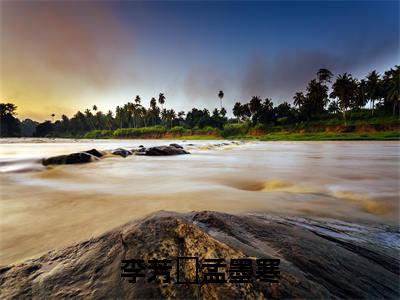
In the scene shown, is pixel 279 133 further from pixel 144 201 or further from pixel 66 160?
pixel 144 201

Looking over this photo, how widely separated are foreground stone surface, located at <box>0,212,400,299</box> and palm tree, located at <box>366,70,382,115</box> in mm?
70016

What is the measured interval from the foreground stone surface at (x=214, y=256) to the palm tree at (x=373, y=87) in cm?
7002

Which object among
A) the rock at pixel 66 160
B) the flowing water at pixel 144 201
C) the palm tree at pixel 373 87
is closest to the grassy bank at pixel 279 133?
the palm tree at pixel 373 87

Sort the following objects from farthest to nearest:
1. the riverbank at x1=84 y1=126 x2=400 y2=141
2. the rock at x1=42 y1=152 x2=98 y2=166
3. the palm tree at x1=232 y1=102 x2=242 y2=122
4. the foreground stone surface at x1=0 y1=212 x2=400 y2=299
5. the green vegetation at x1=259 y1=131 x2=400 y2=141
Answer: the palm tree at x1=232 y1=102 x2=242 y2=122 < the riverbank at x1=84 y1=126 x2=400 y2=141 < the green vegetation at x1=259 y1=131 x2=400 y2=141 < the rock at x1=42 y1=152 x2=98 y2=166 < the foreground stone surface at x1=0 y1=212 x2=400 y2=299

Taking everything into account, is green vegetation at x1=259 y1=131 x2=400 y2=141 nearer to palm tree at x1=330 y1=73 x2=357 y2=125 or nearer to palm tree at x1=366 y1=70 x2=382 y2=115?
palm tree at x1=330 y1=73 x2=357 y2=125

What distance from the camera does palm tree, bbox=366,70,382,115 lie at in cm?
5531

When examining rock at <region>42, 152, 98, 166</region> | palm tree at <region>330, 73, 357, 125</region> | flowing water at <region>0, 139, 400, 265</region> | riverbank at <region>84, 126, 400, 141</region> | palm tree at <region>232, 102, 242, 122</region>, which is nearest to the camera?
flowing water at <region>0, 139, 400, 265</region>

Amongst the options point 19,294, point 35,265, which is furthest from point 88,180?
point 19,294

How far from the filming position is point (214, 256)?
1233 millimetres

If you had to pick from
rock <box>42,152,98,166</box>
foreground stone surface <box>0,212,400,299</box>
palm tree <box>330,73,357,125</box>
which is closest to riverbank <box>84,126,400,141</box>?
palm tree <box>330,73,357,125</box>

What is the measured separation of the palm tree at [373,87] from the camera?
55312 mm

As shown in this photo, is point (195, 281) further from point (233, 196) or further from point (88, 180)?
point (88, 180)

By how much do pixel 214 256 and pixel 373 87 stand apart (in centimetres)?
7296

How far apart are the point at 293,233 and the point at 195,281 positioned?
3.12ft
